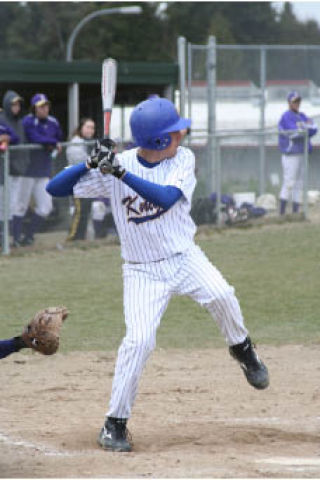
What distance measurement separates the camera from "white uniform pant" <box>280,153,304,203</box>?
46.4 ft

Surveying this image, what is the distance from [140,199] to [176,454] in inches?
50.0

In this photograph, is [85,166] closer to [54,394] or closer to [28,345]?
[28,345]

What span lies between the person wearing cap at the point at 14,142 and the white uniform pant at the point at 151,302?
280 inches

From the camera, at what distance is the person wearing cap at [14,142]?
12.0 meters

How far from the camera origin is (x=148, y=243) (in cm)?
505

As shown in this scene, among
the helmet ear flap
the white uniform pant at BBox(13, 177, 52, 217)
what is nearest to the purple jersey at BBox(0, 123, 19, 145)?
the white uniform pant at BBox(13, 177, 52, 217)

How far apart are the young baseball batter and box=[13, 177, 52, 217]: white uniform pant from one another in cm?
703

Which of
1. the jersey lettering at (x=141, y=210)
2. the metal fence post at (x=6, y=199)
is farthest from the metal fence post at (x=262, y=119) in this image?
the jersey lettering at (x=141, y=210)

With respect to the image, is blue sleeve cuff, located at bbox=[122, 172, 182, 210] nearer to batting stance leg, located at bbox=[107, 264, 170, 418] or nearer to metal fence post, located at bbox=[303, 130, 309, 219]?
batting stance leg, located at bbox=[107, 264, 170, 418]

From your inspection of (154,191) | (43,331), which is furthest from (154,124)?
(43,331)

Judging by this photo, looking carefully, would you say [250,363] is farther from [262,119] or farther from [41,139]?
[262,119]

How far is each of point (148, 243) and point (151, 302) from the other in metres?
0.30

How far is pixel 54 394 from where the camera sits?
20.4ft

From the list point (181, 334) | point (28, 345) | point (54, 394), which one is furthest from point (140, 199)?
point (181, 334)
